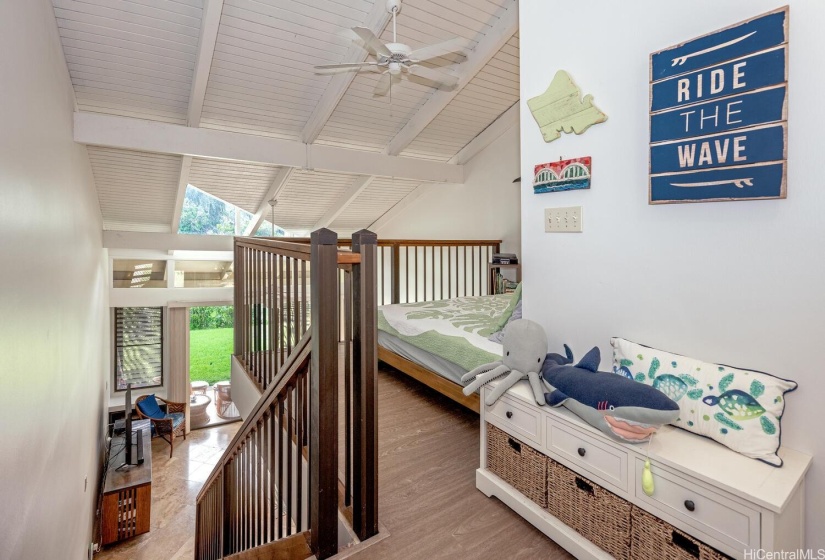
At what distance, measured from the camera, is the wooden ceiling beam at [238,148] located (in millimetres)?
4117

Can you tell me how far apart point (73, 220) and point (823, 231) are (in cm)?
489

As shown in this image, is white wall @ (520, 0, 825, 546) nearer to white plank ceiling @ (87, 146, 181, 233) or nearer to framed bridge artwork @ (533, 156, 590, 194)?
framed bridge artwork @ (533, 156, 590, 194)

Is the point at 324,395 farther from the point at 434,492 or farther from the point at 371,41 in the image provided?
the point at 371,41

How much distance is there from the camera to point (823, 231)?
3.66 ft

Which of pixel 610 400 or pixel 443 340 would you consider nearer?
pixel 610 400

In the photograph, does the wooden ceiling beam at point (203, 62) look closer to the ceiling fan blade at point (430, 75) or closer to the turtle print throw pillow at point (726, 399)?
the ceiling fan blade at point (430, 75)

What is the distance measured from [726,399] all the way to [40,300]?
11.1ft

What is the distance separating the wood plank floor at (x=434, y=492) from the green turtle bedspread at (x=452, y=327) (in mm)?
428

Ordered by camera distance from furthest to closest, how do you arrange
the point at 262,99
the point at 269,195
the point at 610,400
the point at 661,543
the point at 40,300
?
the point at 269,195 → the point at 262,99 → the point at 40,300 → the point at 610,400 → the point at 661,543

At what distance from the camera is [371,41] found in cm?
271

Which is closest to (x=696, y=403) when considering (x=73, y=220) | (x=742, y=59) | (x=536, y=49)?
(x=742, y=59)

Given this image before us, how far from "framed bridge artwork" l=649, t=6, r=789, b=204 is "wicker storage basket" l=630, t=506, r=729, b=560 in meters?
1.00

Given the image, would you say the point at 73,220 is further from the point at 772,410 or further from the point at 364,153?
the point at 772,410

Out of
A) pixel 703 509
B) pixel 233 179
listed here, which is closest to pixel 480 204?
pixel 233 179
